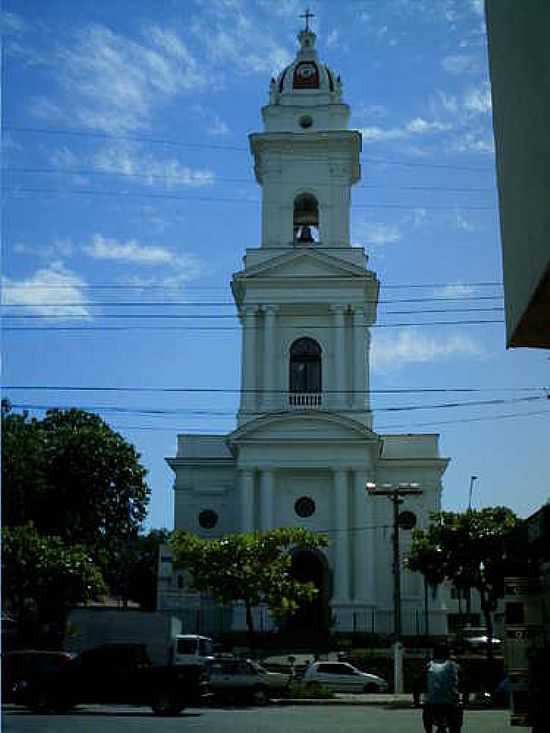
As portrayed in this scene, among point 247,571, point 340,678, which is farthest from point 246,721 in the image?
point 247,571

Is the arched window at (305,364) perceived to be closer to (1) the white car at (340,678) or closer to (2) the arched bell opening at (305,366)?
(2) the arched bell opening at (305,366)

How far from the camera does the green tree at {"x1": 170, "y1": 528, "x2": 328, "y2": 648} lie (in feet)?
117

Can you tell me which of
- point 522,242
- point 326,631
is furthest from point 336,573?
point 522,242

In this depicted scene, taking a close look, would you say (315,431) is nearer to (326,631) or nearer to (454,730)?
(326,631)

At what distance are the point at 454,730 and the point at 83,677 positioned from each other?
1354cm

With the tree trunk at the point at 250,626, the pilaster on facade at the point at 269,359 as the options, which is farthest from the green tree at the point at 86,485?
the tree trunk at the point at 250,626

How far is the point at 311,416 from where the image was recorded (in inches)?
1711

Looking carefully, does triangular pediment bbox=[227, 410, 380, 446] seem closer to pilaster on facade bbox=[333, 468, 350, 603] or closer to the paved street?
pilaster on facade bbox=[333, 468, 350, 603]

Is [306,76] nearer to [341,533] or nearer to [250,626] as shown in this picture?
[341,533]

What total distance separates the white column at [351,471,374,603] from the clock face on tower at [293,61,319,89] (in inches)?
787

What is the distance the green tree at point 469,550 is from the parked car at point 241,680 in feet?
35.7

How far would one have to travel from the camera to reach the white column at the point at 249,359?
1789 inches

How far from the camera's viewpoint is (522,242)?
33.1 feet

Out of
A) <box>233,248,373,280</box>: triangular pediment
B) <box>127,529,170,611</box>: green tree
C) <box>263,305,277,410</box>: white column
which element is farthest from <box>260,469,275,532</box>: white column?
<box>127,529,170,611</box>: green tree
